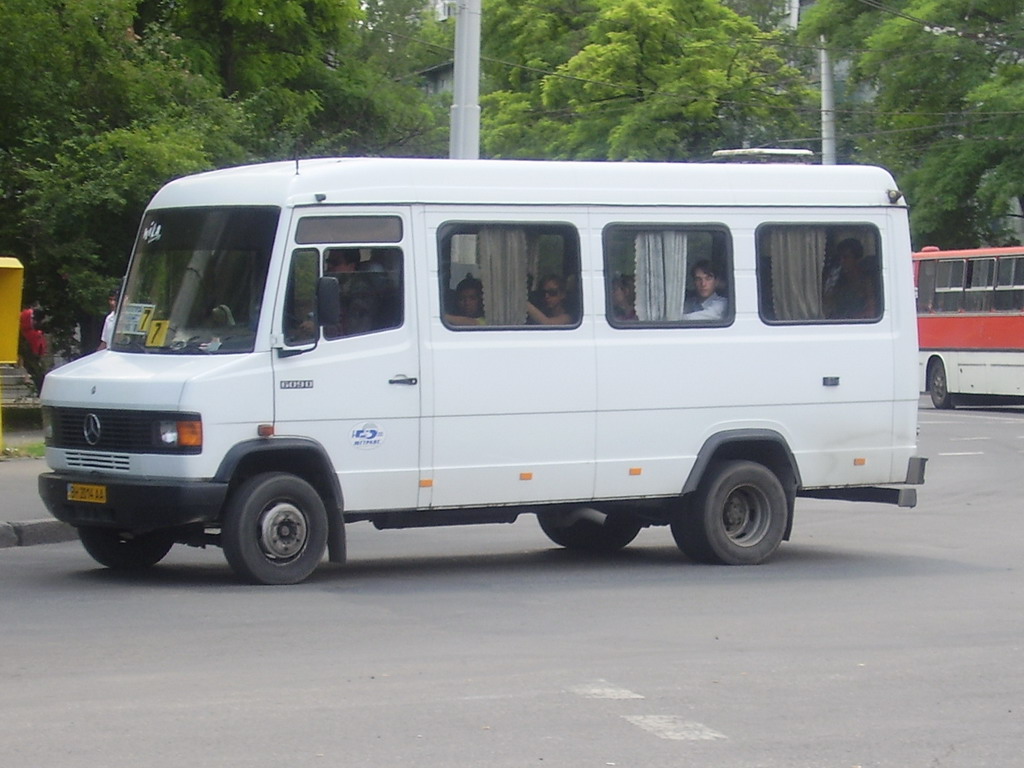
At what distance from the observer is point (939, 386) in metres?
36.6

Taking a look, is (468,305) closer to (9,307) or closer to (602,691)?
(602,691)

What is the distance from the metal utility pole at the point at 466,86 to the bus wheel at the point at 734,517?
6.15m

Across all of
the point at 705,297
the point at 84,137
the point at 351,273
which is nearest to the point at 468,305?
the point at 351,273

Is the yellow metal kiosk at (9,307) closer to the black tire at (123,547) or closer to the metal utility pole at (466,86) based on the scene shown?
the metal utility pole at (466,86)

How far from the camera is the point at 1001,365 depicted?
114ft

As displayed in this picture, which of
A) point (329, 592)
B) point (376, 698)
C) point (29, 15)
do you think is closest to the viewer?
point (376, 698)

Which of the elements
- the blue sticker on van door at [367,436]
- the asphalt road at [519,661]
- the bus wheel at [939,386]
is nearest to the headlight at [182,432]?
the asphalt road at [519,661]

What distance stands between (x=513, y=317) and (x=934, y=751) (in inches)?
210

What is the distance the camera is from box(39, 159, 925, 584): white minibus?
35.1 feet

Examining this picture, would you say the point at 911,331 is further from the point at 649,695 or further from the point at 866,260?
the point at 649,695

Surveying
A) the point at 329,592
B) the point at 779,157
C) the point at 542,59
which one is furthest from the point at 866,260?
the point at 542,59

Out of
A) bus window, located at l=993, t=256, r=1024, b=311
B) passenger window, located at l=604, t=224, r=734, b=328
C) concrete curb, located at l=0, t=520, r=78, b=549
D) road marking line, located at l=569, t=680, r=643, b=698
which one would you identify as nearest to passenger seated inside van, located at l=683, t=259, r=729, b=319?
passenger window, located at l=604, t=224, r=734, b=328

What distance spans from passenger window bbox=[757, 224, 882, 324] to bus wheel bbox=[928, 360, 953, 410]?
24240mm

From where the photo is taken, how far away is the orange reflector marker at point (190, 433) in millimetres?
10406
